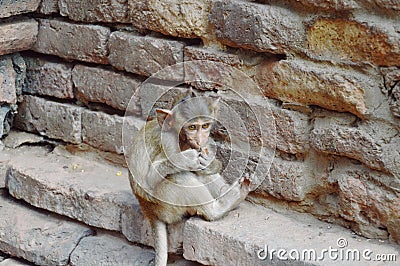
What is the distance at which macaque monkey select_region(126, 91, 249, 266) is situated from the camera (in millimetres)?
3389

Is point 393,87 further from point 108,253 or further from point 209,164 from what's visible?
point 108,253

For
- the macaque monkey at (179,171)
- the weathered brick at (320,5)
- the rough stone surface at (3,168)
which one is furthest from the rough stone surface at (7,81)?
the weathered brick at (320,5)

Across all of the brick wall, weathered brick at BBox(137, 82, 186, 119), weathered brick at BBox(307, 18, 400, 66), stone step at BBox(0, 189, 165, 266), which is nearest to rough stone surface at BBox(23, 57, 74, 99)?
the brick wall

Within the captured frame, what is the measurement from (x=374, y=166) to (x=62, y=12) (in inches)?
82.5

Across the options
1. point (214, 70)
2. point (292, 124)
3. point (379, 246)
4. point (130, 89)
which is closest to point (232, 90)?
point (214, 70)

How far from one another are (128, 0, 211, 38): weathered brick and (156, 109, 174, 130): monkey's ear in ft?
1.85

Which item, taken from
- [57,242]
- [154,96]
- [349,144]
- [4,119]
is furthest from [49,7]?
[349,144]

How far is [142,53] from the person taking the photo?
4066 mm

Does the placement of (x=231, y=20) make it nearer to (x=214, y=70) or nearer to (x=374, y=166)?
(x=214, y=70)

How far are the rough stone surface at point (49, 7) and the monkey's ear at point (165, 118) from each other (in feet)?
4.44

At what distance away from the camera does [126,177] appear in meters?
4.29

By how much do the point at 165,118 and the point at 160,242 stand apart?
624mm

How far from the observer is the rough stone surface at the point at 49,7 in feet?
14.7

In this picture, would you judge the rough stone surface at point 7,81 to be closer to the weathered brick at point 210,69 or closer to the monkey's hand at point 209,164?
the weathered brick at point 210,69
